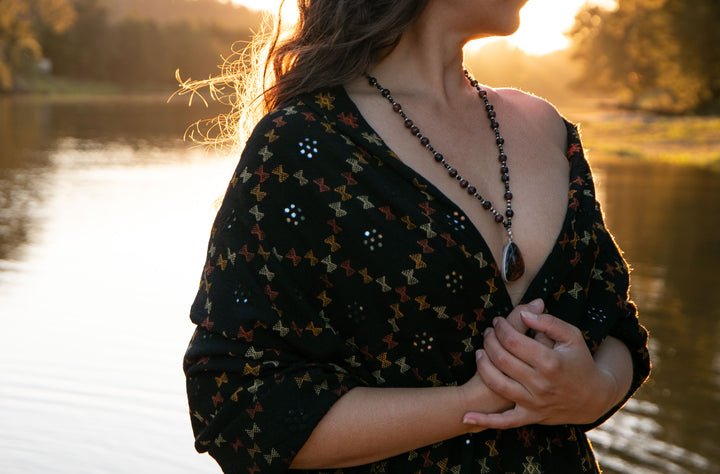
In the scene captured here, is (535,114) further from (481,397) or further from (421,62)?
(481,397)

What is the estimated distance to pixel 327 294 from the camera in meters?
1.24

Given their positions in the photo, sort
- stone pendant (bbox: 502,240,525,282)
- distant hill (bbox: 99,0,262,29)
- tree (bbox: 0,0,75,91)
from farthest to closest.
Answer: distant hill (bbox: 99,0,262,29) < tree (bbox: 0,0,75,91) < stone pendant (bbox: 502,240,525,282)

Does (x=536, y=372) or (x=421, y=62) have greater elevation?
(x=421, y=62)


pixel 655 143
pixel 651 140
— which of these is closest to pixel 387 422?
pixel 655 143

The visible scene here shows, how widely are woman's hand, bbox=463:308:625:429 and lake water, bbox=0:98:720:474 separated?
0.54m

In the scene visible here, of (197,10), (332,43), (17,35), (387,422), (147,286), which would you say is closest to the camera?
(387,422)

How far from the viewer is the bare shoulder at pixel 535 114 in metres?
1.55

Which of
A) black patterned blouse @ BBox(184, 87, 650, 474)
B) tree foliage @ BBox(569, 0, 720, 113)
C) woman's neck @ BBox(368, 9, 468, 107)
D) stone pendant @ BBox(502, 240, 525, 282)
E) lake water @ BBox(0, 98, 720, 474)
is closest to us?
black patterned blouse @ BBox(184, 87, 650, 474)

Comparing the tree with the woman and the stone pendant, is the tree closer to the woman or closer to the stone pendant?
the woman

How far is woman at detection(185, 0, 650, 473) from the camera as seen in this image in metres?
1.20

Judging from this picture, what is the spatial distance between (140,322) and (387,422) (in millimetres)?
4332

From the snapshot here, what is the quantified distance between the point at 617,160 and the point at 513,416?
18.4 meters

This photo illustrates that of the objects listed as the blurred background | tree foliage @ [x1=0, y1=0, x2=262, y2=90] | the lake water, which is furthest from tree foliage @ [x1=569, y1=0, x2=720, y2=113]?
tree foliage @ [x1=0, y1=0, x2=262, y2=90]

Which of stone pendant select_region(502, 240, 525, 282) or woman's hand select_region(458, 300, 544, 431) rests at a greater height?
stone pendant select_region(502, 240, 525, 282)
